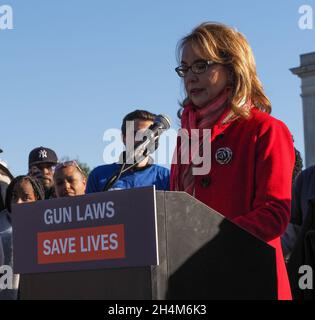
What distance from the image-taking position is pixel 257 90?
300cm

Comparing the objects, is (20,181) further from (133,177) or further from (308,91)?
(308,91)

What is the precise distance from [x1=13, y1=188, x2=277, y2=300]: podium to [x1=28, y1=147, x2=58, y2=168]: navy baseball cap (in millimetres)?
4341

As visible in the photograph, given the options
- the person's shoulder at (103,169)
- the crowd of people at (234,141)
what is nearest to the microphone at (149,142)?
the crowd of people at (234,141)

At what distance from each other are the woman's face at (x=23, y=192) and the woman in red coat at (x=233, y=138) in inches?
111

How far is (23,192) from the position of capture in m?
5.68

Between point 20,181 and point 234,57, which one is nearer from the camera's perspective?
point 234,57

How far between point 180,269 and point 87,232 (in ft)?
0.87

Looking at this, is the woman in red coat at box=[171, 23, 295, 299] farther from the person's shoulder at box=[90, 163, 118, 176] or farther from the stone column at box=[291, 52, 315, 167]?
the stone column at box=[291, 52, 315, 167]

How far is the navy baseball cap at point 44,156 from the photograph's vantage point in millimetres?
6586

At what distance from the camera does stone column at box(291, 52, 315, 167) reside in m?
33.7

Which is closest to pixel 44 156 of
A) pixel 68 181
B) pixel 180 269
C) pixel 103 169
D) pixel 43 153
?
pixel 43 153

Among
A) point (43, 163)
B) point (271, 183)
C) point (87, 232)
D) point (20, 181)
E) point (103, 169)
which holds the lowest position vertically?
point (87, 232)

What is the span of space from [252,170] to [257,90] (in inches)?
17.2
